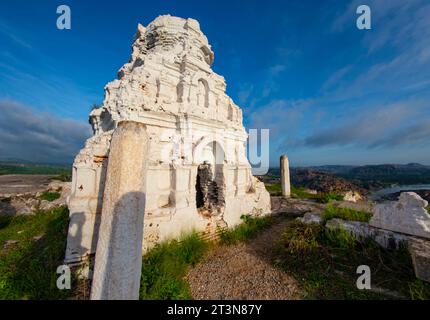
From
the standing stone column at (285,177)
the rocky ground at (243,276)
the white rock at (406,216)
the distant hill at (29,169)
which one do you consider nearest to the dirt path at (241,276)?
the rocky ground at (243,276)

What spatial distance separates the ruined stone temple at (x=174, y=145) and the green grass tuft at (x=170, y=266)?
16.1 inches

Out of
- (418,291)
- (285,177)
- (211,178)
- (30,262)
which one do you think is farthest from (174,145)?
(285,177)

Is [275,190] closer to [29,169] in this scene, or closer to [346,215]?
[346,215]

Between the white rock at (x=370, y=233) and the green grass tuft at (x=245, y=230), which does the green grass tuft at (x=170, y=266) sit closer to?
the green grass tuft at (x=245, y=230)

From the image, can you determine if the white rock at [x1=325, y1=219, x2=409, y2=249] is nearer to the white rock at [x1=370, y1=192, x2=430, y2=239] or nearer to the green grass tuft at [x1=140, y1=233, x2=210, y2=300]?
the white rock at [x1=370, y1=192, x2=430, y2=239]

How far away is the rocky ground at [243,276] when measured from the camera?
13.0 ft

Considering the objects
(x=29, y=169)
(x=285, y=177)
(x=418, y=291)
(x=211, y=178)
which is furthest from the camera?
(x=29, y=169)

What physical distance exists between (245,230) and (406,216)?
4395 mm

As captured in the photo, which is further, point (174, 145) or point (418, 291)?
point (174, 145)

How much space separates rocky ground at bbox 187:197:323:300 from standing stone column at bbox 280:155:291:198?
27.9 ft

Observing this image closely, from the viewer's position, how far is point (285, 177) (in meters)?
14.6

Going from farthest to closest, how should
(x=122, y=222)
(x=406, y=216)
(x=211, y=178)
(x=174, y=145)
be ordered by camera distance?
(x=211, y=178) → (x=174, y=145) → (x=406, y=216) → (x=122, y=222)
